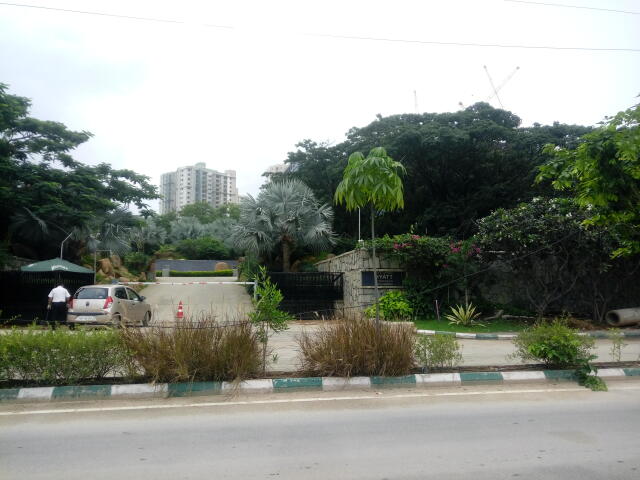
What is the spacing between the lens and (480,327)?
50.6ft

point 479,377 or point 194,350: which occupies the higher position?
point 194,350

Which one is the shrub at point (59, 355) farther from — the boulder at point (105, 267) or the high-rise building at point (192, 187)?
the high-rise building at point (192, 187)

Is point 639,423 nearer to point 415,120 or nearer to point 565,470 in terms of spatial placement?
point 565,470

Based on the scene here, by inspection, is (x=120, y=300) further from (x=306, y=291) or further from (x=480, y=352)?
(x=480, y=352)

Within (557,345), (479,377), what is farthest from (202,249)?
(557,345)

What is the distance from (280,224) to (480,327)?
1055 centimetres

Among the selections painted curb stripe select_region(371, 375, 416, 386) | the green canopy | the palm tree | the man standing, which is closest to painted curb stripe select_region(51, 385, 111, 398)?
painted curb stripe select_region(371, 375, 416, 386)

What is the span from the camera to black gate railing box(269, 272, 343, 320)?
1891 centimetres

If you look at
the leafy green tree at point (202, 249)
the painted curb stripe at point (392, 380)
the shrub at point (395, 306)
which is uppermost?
the leafy green tree at point (202, 249)

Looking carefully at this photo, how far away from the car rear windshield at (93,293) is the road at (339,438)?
8686mm

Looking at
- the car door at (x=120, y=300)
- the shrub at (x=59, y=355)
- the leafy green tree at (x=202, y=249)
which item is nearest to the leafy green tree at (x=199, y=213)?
the leafy green tree at (x=202, y=249)

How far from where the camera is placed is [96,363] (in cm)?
667

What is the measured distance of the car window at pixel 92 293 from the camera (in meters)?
14.2

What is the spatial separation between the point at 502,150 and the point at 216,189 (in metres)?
101
